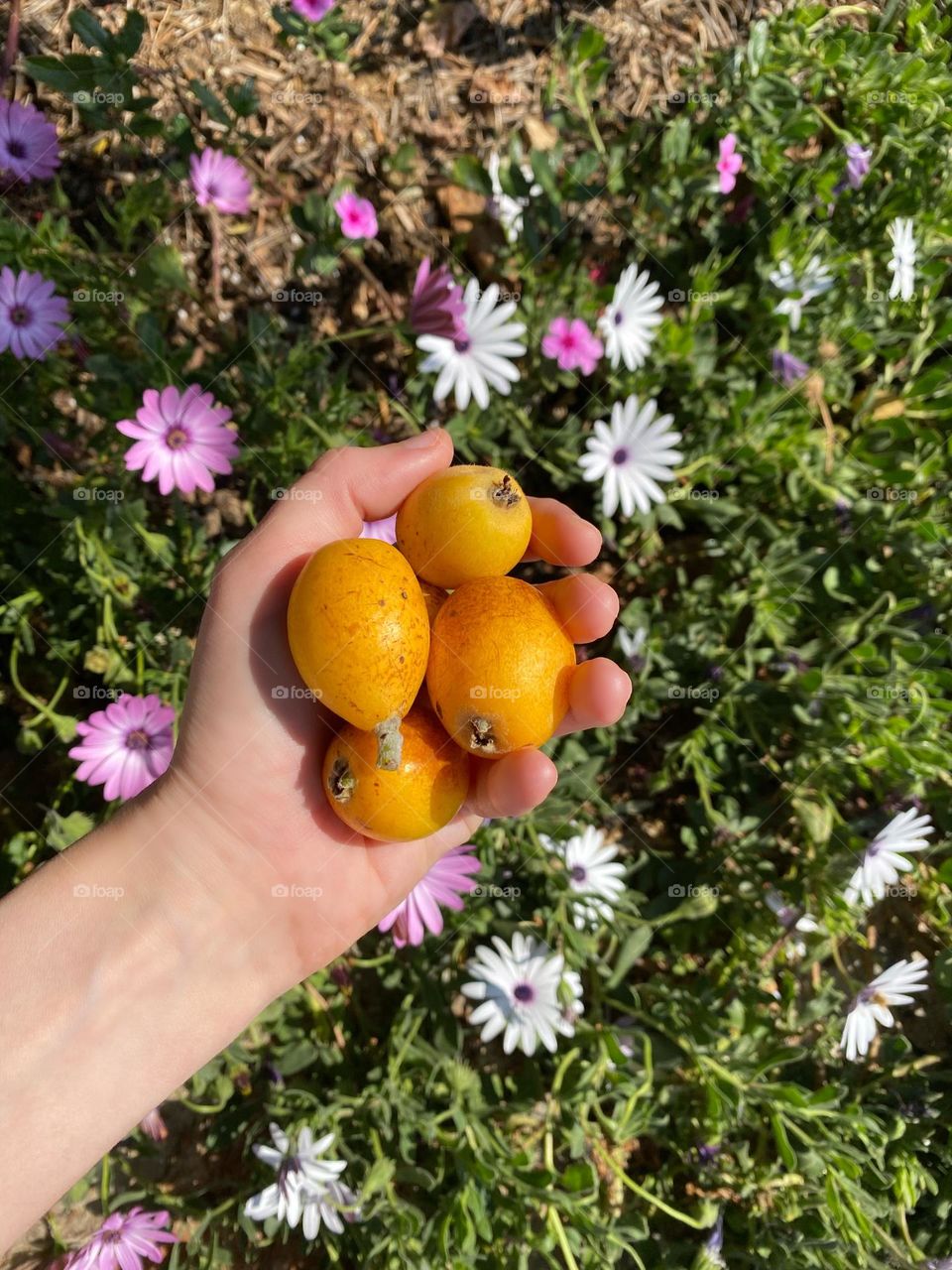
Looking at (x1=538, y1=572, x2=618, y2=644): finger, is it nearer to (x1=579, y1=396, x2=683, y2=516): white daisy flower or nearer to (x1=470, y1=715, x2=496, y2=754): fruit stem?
(x1=470, y1=715, x2=496, y2=754): fruit stem

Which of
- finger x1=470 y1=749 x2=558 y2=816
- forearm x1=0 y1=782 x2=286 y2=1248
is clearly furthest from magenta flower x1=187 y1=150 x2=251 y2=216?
finger x1=470 y1=749 x2=558 y2=816

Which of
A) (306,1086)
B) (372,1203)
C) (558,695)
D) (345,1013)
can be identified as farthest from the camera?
(345,1013)

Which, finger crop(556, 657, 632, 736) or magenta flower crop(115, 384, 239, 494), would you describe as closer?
finger crop(556, 657, 632, 736)

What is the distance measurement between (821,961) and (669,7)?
362 cm

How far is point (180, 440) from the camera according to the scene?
232cm

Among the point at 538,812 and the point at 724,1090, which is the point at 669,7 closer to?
the point at 538,812

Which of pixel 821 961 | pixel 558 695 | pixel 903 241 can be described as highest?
pixel 558 695

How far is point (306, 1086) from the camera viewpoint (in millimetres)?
2646

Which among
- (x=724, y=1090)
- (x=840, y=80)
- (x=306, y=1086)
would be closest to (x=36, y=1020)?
(x=306, y=1086)

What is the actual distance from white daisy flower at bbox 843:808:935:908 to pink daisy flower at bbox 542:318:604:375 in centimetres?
162

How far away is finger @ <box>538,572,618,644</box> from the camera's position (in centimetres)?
194

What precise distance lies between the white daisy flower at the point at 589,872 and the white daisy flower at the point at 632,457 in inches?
39.2

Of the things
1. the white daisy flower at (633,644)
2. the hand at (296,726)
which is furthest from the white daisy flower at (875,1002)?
the hand at (296,726)

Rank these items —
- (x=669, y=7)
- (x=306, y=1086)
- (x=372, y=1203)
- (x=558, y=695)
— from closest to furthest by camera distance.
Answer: (x=558, y=695) < (x=372, y=1203) < (x=306, y=1086) < (x=669, y=7)
